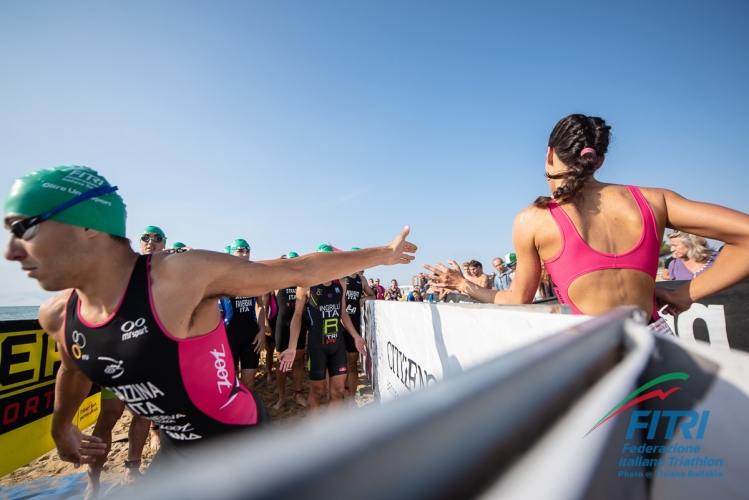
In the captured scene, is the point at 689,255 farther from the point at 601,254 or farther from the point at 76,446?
the point at 76,446

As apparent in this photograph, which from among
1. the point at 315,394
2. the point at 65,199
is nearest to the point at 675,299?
the point at 65,199

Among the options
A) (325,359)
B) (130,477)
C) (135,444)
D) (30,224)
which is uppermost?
(30,224)

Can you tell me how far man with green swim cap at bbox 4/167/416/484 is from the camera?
5.61 ft

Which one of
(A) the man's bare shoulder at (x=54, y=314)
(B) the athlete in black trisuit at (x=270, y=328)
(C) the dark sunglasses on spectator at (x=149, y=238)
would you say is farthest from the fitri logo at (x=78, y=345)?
(B) the athlete in black trisuit at (x=270, y=328)

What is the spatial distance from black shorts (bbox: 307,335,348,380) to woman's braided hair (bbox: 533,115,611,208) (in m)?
Answer: 4.58

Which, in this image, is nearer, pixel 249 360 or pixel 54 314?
pixel 54 314

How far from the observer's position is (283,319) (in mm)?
7293

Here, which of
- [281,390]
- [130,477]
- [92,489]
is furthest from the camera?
[281,390]

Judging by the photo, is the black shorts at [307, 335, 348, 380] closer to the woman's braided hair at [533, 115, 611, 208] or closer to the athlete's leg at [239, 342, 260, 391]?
the athlete's leg at [239, 342, 260, 391]

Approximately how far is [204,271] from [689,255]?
577cm

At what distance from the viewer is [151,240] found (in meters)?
5.70

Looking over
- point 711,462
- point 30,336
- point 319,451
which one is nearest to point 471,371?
point 319,451

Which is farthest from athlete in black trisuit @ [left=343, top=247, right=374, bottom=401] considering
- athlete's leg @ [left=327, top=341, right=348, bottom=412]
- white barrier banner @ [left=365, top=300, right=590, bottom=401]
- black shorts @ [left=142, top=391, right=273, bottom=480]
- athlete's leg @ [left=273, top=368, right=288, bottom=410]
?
black shorts @ [left=142, top=391, right=273, bottom=480]

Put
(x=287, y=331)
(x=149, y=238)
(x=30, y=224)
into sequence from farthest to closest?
1. (x=287, y=331)
2. (x=149, y=238)
3. (x=30, y=224)
